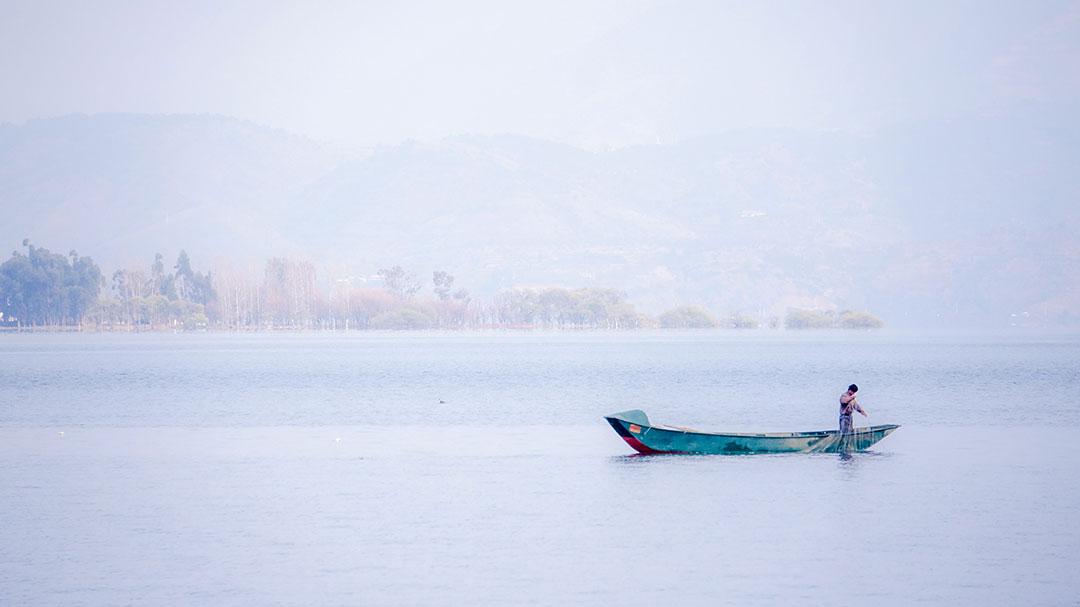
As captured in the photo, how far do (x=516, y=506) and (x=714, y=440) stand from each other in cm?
1289

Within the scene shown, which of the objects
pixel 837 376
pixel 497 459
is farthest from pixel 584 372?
pixel 497 459

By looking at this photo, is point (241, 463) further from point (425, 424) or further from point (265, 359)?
point (265, 359)

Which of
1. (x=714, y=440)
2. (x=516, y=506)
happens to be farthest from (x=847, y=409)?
(x=516, y=506)

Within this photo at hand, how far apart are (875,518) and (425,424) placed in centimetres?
3563

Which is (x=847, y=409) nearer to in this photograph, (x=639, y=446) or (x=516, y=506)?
(x=639, y=446)

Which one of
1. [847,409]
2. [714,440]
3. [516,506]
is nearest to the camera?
[516,506]

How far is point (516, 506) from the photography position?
42.1m

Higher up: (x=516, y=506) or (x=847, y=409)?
(x=847, y=409)

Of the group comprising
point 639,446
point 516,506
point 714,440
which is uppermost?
point 714,440

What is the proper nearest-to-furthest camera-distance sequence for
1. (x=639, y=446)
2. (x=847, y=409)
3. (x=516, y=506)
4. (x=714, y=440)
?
(x=516, y=506)
(x=714, y=440)
(x=847, y=409)
(x=639, y=446)

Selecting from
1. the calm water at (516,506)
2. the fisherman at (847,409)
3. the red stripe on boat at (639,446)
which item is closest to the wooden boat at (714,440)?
the red stripe on boat at (639,446)

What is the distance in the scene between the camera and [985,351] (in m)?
187

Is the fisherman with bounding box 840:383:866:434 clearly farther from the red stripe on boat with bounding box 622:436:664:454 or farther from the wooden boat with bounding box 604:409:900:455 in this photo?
the red stripe on boat with bounding box 622:436:664:454

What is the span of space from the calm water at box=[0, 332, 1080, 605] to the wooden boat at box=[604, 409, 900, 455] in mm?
653
